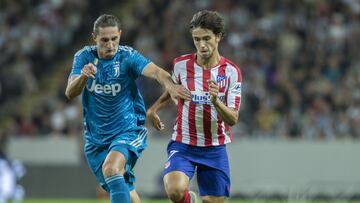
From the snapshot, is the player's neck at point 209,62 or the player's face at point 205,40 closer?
the player's face at point 205,40

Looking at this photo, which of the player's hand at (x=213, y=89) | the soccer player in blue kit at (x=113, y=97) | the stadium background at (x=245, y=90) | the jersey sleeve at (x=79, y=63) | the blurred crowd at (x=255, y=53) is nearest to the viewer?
the player's hand at (x=213, y=89)

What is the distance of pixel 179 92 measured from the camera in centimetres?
1069

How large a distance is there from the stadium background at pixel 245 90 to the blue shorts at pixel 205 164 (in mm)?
8248

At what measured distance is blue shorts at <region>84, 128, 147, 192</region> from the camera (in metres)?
10.9

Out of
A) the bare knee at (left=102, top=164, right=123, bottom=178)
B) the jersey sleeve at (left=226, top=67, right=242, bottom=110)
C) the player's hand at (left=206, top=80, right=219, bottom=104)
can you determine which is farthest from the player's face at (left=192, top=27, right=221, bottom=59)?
the bare knee at (left=102, top=164, right=123, bottom=178)

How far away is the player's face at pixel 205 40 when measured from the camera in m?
10.5

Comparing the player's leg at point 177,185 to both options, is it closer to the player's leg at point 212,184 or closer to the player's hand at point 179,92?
the player's leg at point 212,184

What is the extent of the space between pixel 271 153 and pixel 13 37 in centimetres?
657

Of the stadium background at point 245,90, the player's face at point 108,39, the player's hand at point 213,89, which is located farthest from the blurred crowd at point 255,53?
the player's hand at point 213,89

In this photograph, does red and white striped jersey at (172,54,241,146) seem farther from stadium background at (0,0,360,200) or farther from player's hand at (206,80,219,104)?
stadium background at (0,0,360,200)

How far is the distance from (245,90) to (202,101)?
10.6 meters

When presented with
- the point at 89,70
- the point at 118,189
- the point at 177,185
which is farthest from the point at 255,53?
the point at 89,70

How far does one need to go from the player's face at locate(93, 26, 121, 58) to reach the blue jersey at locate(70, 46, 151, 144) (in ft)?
0.46

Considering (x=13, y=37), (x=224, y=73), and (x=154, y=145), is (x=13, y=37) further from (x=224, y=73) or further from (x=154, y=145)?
(x=224, y=73)
